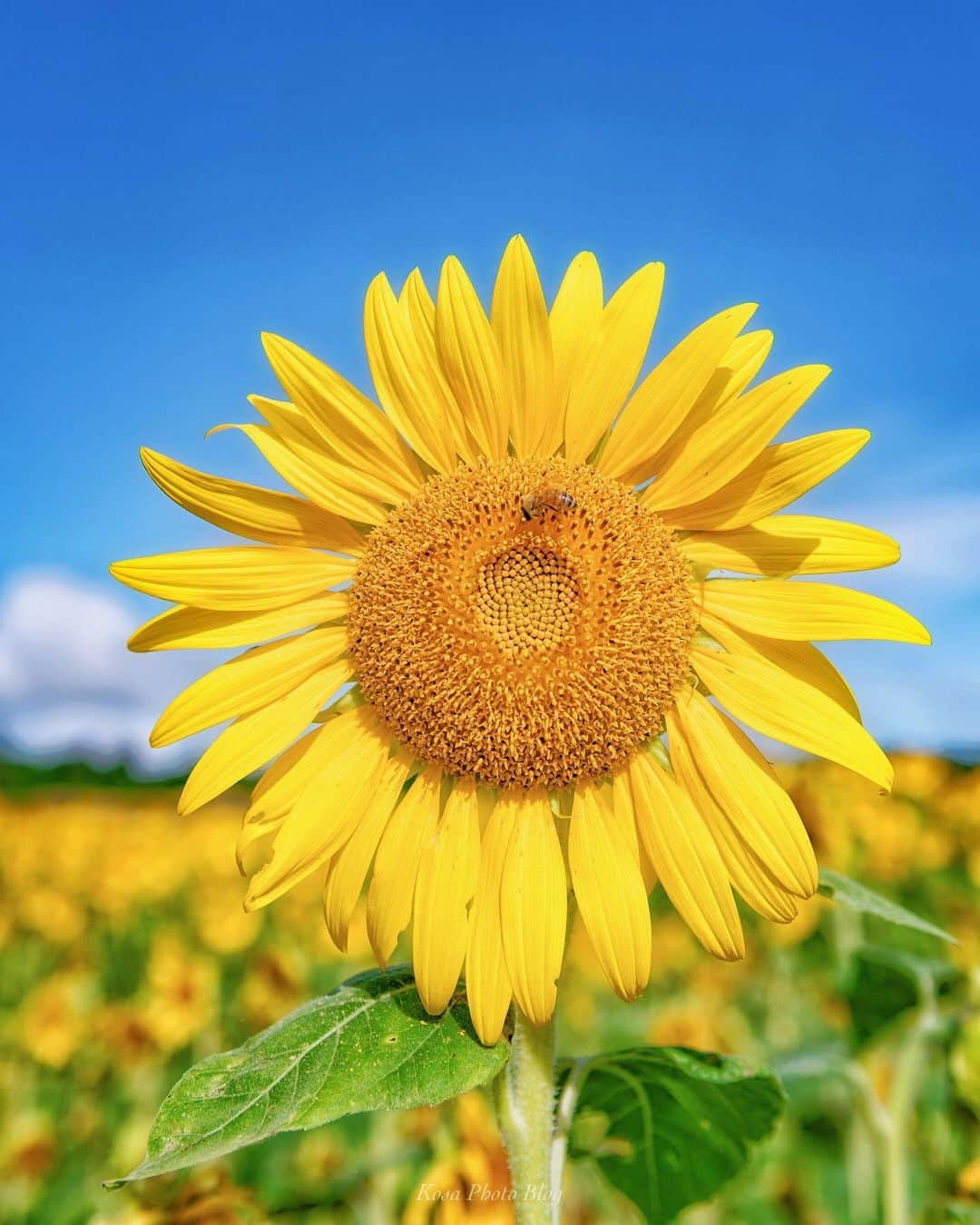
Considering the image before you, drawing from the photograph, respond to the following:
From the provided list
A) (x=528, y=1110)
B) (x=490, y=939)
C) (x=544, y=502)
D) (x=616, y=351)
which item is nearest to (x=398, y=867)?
(x=490, y=939)

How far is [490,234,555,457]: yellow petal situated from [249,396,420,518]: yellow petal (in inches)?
12.6

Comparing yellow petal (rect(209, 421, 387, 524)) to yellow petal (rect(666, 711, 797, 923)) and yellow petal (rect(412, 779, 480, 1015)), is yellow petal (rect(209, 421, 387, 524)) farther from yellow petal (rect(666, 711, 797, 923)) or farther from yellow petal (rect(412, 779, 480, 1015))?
yellow petal (rect(666, 711, 797, 923))

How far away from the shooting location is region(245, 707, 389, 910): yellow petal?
223 cm

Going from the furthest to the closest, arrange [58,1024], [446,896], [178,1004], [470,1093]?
[58,1024] < [178,1004] < [470,1093] < [446,896]

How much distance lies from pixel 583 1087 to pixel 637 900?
0.57 m

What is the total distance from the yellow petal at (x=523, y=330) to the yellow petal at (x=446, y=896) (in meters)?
0.76

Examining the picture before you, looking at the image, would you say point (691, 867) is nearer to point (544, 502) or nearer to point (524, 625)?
point (524, 625)

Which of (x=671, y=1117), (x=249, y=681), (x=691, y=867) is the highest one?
(x=249, y=681)

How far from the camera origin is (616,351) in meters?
2.21

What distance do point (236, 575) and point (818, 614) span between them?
114cm

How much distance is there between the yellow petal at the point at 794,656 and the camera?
7.34 ft

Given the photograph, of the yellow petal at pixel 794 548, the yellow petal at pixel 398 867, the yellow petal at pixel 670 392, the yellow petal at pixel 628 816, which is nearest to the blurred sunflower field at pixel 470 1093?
the yellow petal at pixel 628 816

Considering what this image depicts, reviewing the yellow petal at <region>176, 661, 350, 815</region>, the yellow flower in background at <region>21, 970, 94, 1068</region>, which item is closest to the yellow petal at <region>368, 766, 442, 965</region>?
the yellow petal at <region>176, 661, 350, 815</region>

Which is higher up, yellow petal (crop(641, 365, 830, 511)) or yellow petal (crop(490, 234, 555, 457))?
yellow petal (crop(490, 234, 555, 457))
